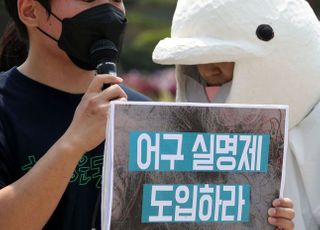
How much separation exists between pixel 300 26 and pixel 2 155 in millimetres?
1045

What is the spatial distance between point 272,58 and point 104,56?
0.67 meters

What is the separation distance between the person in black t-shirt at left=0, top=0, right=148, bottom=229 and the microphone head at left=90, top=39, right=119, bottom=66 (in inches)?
1.0

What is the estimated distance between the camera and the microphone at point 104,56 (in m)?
2.03

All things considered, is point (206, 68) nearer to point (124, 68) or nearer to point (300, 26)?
point (300, 26)

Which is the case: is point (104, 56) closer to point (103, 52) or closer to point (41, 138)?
point (103, 52)

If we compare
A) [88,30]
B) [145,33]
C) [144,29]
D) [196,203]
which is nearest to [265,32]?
[88,30]

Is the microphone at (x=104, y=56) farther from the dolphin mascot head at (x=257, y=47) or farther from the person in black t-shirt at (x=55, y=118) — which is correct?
the dolphin mascot head at (x=257, y=47)

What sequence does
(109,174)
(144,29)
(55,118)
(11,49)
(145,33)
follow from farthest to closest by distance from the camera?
1. (144,29)
2. (145,33)
3. (11,49)
4. (55,118)
5. (109,174)

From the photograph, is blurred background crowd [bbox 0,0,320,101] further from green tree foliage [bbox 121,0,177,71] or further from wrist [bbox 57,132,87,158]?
wrist [bbox 57,132,87,158]

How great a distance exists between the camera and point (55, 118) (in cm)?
227

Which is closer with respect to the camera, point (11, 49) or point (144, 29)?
point (11, 49)

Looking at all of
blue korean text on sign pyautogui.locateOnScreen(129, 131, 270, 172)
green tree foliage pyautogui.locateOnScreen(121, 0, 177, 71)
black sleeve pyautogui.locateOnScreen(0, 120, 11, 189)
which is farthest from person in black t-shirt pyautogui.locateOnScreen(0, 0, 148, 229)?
green tree foliage pyautogui.locateOnScreen(121, 0, 177, 71)

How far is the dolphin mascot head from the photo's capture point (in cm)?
254

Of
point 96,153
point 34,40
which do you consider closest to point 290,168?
point 96,153
